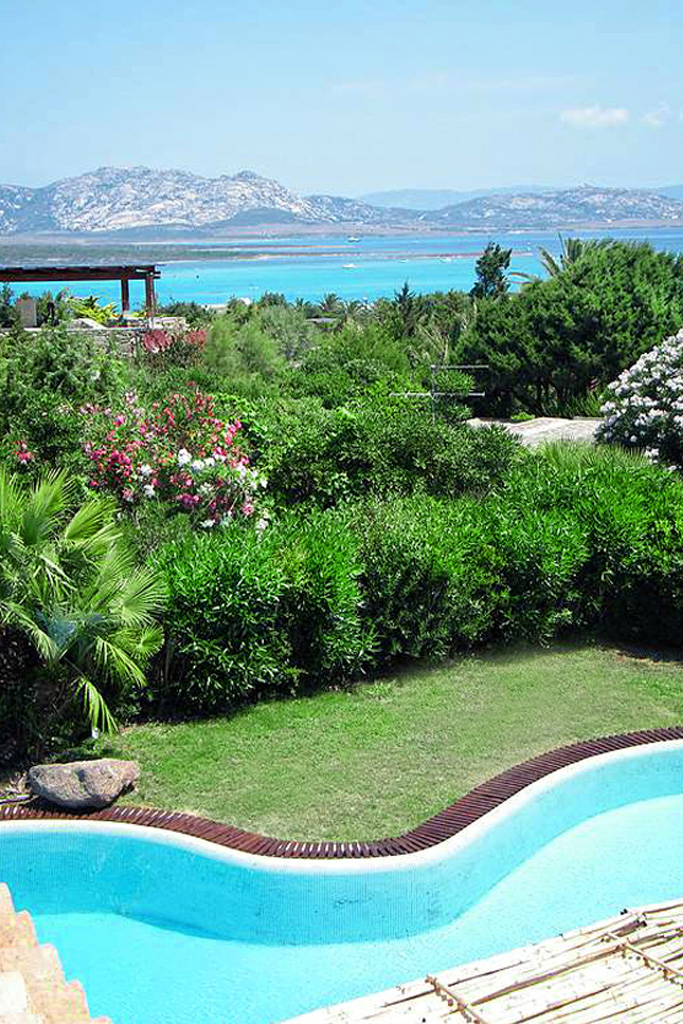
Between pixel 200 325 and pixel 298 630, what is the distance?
1808 centimetres

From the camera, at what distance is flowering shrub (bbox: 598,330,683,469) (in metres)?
15.0

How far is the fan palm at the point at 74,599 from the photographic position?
6.71 meters

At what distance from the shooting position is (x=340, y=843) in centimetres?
612

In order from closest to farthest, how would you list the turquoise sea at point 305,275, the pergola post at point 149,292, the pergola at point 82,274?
the pergola at point 82,274 → the pergola post at point 149,292 → the turquoise sea at point 305,275

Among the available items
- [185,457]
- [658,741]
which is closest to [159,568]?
[185,457]

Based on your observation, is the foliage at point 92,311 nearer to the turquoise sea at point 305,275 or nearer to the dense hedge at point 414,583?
the turquoise sea at point 305,275

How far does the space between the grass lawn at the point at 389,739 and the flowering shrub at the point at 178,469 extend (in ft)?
7.89

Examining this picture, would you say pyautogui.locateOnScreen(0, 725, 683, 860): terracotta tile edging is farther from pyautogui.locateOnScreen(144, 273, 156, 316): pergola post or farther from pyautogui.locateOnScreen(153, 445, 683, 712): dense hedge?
pyautogui.locateOnScreen(144, 273, 156, 316): pergola post

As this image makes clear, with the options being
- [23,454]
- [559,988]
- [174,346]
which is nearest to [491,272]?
[174,346]

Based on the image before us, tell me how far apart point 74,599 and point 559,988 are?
386cm

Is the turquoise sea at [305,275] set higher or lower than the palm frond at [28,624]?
higher

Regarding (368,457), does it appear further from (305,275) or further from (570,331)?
(305,275)

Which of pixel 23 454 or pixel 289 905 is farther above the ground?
pixel 23 454

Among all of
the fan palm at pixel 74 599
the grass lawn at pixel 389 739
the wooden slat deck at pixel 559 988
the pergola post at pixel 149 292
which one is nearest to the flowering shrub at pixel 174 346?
the pergola post at pixel 149 292
